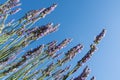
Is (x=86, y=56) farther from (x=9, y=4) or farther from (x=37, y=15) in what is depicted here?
(x=9, y=4)

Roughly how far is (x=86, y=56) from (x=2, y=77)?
0.80 meters

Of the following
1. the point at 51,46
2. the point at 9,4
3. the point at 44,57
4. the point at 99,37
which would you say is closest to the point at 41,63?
the point at 44,57

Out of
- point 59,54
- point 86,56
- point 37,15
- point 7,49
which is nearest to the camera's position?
point 86,56

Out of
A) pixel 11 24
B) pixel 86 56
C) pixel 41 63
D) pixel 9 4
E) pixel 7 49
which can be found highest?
pixel 9 4

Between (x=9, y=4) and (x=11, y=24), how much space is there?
346 millimetres

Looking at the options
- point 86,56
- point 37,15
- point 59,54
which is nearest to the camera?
point 86,56

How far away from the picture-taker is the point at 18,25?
12.5ft

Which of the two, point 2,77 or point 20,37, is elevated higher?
point 20,37

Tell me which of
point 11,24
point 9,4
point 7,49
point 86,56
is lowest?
point 86,56

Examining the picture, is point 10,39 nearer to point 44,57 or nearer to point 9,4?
point 44,57

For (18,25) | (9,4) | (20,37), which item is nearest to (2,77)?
(20,37)

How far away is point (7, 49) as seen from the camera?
11.0 feet

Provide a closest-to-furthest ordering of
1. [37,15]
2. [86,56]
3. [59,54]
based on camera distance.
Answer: [86,56] → [59,54] → [37,15]

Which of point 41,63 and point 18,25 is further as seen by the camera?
point 18,25
